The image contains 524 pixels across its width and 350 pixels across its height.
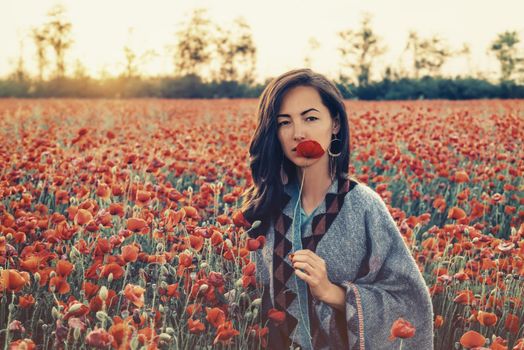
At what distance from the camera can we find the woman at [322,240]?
6.54 feet

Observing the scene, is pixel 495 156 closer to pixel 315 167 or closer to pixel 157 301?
pixel 315 167

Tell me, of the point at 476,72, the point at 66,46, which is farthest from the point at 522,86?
the point at 66,46

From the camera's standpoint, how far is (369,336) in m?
1.98

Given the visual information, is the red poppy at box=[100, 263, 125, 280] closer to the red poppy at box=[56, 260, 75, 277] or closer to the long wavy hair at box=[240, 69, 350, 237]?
the red poppy at box=[56, 260, 75, 277]

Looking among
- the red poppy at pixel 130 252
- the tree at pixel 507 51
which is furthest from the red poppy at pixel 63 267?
the tree at pixel 507 51

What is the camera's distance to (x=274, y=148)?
2.29 meters

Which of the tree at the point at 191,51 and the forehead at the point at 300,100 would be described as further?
the tree at the point at 191,51

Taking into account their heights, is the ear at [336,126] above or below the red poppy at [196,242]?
above

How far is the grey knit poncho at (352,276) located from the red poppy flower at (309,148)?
0.37 metres

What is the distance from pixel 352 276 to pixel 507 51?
29.8m

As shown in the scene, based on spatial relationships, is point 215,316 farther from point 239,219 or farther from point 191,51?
point 191,51

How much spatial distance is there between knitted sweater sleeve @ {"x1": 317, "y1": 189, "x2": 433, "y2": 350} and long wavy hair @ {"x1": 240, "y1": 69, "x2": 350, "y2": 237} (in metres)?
0.29

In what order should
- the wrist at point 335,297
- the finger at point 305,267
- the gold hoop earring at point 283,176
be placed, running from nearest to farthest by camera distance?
the finger at point 305,267 → the wrist at point 335,297 → the gold hoop earring at point 283,176

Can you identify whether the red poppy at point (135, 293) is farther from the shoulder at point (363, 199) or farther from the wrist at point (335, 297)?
the shoulder at point (363, 199)
